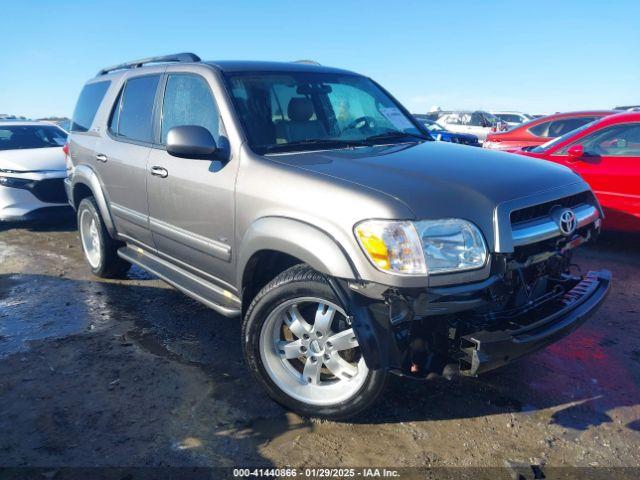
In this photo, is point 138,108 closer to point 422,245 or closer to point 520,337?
point 422,245

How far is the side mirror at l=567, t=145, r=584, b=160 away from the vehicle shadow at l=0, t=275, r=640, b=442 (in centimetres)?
214

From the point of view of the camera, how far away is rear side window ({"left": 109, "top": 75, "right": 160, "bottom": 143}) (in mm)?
3986

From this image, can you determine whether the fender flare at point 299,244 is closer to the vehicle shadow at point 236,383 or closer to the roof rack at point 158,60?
the vehicle shadow at point 236,383

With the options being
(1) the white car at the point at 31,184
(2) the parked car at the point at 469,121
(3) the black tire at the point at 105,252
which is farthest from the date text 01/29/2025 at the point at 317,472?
(2) the parked car at the point at 469,121

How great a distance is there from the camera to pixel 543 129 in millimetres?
8859

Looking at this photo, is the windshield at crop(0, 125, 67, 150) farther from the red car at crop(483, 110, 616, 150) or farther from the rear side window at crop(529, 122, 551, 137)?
the rear side window at crop(529, 122, 551, 137)

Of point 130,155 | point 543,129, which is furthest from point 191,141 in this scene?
point 543,129

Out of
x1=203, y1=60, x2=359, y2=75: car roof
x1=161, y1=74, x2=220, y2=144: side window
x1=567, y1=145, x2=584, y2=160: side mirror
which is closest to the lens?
x1=161, y1=74, x2=220, y2=144: side window

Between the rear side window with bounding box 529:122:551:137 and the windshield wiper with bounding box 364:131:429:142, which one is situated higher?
the windshield wiper with bounding box 364:131:429:142

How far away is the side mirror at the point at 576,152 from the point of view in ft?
18.5

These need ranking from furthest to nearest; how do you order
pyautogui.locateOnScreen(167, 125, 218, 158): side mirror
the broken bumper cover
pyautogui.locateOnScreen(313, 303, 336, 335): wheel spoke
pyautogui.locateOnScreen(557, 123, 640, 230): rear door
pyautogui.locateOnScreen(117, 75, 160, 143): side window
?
pyautogui.locateOnScreen(557, 123, 640, 230): rear door
pyautogui.locateOnScreen(117, 75, 160, 143): side window
pyautogui.locateOnScreen(167, 125, 218, 158): side mirror
pyautogui.locateOnScreen(313, 303, 336, 335): wheel spoke
the broken bumper cover

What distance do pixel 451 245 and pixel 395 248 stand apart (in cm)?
26

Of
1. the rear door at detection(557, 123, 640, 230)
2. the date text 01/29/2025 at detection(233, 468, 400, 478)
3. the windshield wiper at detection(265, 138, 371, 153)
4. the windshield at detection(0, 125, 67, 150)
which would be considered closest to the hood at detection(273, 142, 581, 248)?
the windshield wiper at detection(265, 138, 371, 153)

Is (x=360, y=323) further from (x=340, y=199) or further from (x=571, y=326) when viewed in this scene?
(x=571, y=326)
